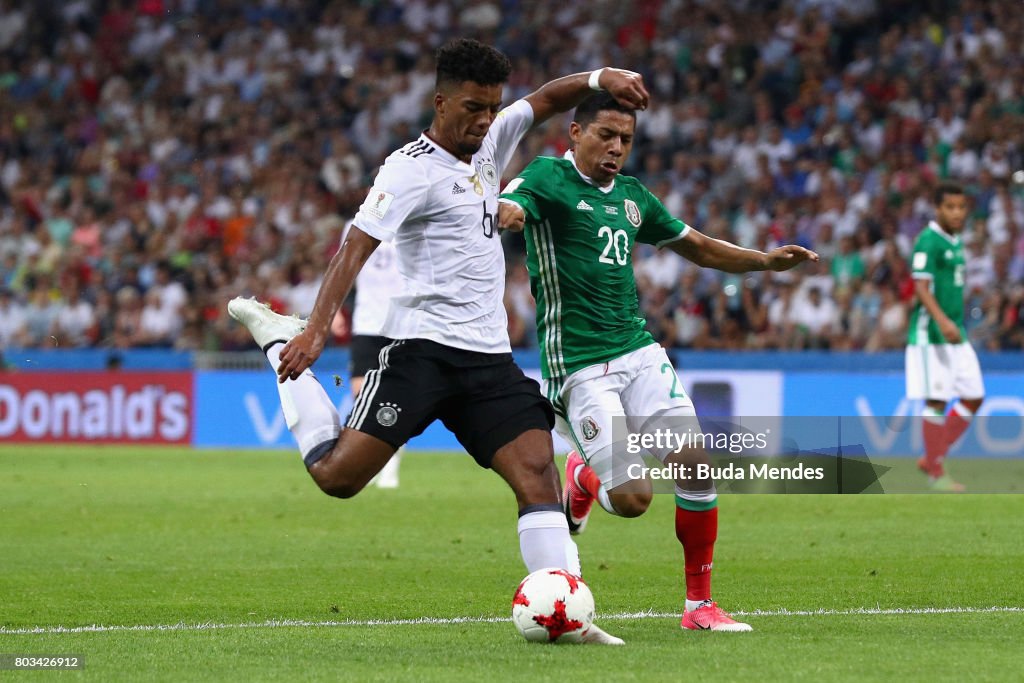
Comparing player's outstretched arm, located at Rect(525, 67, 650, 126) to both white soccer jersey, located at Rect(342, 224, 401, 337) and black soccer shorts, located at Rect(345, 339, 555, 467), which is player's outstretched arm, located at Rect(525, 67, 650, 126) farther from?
white soccer jersey, located at Rect(342, 224, 401, 337)

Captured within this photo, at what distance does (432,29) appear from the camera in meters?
26.2

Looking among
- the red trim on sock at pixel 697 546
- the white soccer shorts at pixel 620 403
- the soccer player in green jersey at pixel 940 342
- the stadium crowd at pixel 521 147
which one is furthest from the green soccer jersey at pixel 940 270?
the red trim on sock at pixel 697 546

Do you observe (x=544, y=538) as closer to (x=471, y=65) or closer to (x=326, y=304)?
(x=326, y=304)

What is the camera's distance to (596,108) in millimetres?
7133

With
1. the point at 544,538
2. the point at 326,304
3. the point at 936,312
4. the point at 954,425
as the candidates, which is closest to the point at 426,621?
the point at 544,538

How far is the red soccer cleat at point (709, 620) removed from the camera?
632 centimetres

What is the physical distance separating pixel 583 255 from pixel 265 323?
4.96 feet

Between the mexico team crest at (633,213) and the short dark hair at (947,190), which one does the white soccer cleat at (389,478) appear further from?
the mexico team crest at (633,213)

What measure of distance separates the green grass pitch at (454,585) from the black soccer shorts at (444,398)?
0.80 m

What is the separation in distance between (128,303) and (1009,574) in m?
16.4

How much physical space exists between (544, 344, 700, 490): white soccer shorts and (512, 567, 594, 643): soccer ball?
120cm

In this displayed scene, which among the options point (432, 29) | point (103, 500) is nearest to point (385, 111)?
point (432, 29)

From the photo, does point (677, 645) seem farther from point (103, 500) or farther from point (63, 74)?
point (63, 74)

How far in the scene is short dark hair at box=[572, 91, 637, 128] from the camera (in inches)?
277
